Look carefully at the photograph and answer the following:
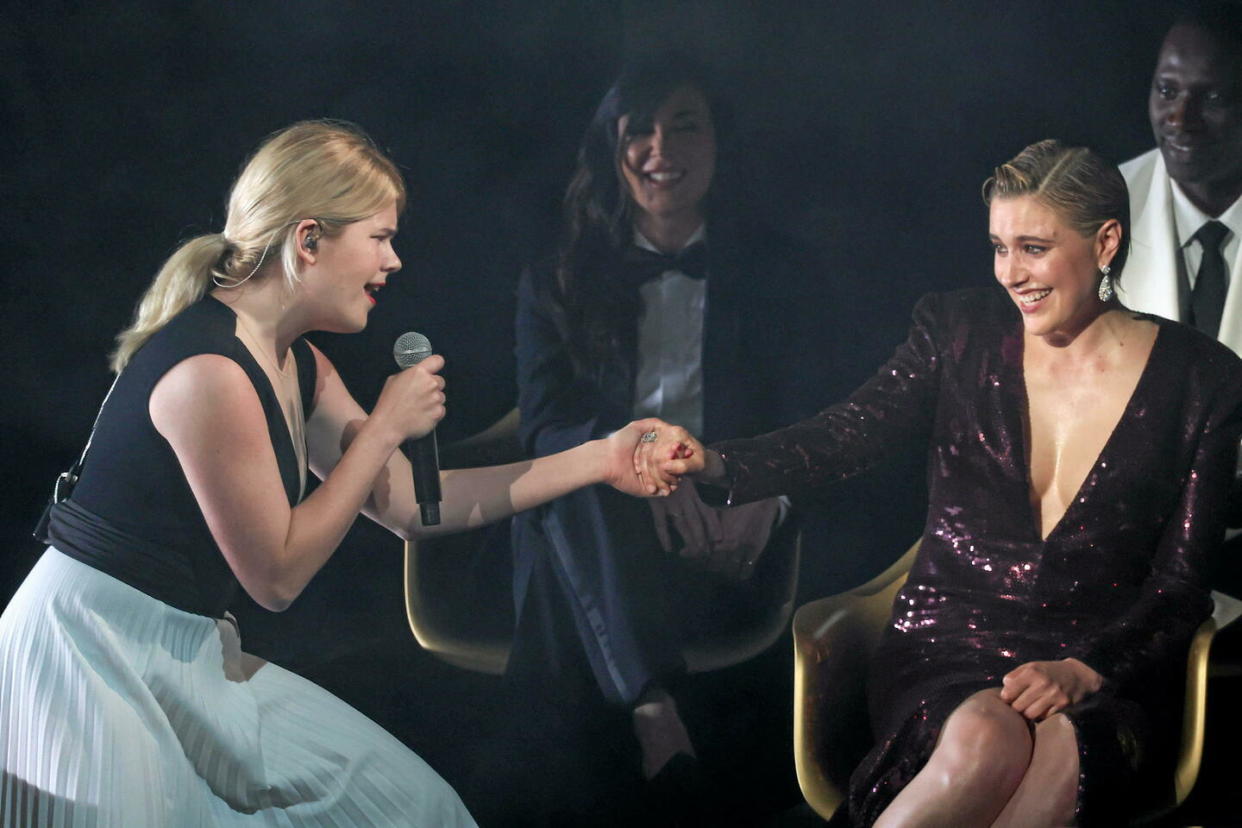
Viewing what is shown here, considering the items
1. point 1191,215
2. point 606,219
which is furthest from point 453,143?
point 1191,215

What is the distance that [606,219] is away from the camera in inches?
123

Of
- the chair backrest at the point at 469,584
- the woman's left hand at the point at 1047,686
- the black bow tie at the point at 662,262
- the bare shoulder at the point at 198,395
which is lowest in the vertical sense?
the woman's left hand at the point at 1047,686

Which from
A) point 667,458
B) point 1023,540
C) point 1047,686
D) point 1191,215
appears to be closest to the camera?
point 1047,686

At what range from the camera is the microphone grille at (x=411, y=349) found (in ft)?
9.28

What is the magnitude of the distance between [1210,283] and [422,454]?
1.89 m

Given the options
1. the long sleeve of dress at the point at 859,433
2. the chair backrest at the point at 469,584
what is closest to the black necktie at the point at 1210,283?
the long sleeve of dress at the point at 859,433

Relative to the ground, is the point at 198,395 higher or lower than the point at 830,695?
higher

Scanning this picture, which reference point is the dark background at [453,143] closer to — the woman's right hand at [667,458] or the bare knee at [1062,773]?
the woman's right hand at [667,458]

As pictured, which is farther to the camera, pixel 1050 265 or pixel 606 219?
pixel 606 219

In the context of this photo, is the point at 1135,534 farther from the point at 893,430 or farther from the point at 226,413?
the point at 226,413

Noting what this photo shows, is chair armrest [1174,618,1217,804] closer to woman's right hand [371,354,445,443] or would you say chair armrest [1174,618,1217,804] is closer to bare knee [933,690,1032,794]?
bare knee [933,690,1032,794]

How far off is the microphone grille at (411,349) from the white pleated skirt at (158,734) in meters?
0.66

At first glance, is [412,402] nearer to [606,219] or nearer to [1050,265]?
[606,219]

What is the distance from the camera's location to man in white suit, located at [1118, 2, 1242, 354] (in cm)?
309
